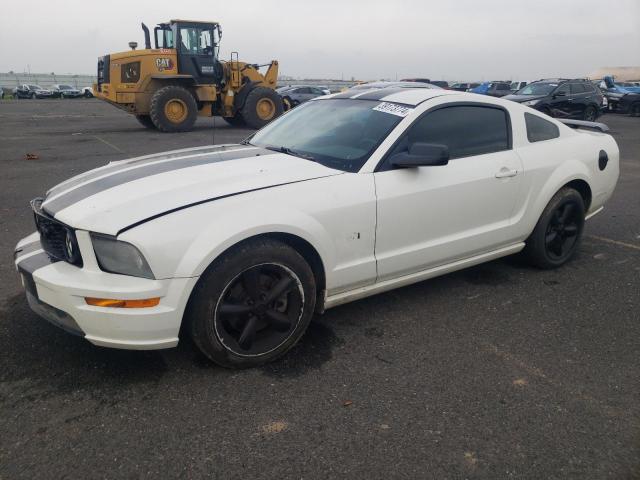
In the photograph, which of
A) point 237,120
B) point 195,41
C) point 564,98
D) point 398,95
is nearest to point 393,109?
point 398,95

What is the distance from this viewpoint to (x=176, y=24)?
1435cm

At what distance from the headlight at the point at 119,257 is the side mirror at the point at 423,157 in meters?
1.58

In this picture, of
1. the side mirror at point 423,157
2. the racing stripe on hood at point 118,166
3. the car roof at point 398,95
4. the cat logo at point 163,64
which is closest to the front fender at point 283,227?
the side mirror at point 423,157

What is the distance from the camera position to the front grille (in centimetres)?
253

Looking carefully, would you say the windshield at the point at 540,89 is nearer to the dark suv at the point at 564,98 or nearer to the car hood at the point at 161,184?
the dark suv at the point at 564,98

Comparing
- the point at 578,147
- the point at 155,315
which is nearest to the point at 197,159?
the point at 155,315

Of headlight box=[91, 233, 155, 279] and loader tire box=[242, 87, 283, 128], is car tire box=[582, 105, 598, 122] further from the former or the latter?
headlight box=[91, 233, 155, 279]

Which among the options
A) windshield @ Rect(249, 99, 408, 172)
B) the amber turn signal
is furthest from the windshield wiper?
the amber turn signal

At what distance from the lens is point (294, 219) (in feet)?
8.87

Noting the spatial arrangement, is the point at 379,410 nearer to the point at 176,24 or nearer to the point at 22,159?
the point at 22,159

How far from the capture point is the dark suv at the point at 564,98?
57.1 ft

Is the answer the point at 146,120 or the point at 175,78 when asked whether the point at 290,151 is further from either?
the point at 146,120

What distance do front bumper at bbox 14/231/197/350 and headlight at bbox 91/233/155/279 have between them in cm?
3

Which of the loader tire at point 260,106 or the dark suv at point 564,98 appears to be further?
the dark suv at point 564,98
